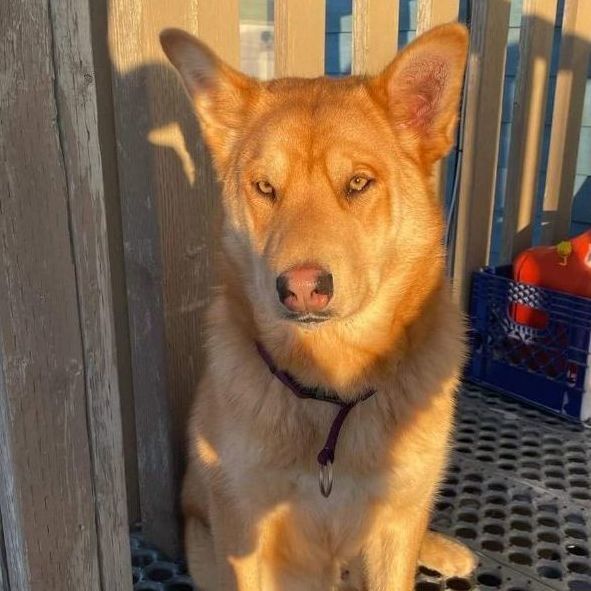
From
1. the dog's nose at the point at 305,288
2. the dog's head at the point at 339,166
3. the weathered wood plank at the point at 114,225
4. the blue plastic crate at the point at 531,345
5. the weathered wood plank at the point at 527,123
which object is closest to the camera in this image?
the dog's nose at the point at 305,288

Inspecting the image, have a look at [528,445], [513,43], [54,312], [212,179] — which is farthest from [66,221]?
[513,43]

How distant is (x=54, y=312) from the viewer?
117cm

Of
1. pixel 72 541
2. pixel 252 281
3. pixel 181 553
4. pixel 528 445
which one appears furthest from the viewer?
pixel 528 445

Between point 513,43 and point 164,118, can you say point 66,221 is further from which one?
point 513,43

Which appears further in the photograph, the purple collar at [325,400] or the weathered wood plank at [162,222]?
the weathered wood plank at [162,222]

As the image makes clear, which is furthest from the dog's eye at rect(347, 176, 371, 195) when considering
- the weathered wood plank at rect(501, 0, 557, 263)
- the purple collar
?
the weathered wood plank at rect(501, 0, 557, 263)

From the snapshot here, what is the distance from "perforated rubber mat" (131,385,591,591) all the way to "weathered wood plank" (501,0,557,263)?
0.93 metres

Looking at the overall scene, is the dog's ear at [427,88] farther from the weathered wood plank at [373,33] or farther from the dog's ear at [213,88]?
the weathered wood plank at [373,33]

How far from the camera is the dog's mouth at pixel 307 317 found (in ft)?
4.93

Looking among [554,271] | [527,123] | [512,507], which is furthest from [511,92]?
[512,507]

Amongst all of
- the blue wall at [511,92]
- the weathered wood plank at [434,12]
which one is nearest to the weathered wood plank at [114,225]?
the weathered wood plank at [434,12]

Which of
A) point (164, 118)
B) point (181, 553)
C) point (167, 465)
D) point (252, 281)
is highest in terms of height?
point (164, 118)

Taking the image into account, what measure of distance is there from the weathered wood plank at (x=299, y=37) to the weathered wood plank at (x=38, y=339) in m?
1.25

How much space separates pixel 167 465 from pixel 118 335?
0.44 meters
